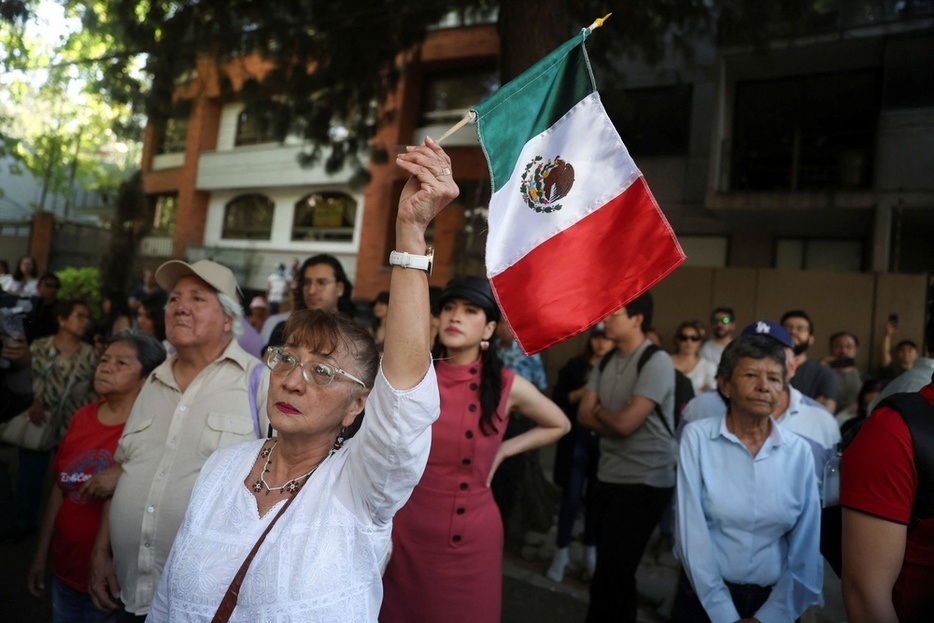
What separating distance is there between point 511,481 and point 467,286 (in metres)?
2.80

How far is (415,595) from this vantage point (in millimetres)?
2725

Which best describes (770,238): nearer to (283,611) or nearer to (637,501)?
(637,501)

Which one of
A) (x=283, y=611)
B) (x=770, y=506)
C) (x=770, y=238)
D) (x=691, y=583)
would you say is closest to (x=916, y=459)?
(x=770, y=506)

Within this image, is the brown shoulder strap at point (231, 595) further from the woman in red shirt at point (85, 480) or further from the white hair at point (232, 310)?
the white hair at point (232, 310)

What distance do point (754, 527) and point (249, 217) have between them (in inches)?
793

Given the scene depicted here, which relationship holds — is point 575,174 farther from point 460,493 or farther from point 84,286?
point 84,286

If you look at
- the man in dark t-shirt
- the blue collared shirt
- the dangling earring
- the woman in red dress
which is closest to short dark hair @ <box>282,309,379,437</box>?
the dangling earring

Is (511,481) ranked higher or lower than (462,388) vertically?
lower

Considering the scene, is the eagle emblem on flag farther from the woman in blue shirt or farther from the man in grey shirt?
the man in grey shirt

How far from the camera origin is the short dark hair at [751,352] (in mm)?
2967

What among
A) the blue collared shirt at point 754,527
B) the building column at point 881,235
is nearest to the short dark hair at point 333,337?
the blue collared shirt at point 754,527

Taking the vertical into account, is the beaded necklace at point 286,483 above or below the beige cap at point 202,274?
below

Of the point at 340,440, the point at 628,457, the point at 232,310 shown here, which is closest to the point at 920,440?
the point at 340,440

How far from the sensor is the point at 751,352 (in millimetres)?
2998
